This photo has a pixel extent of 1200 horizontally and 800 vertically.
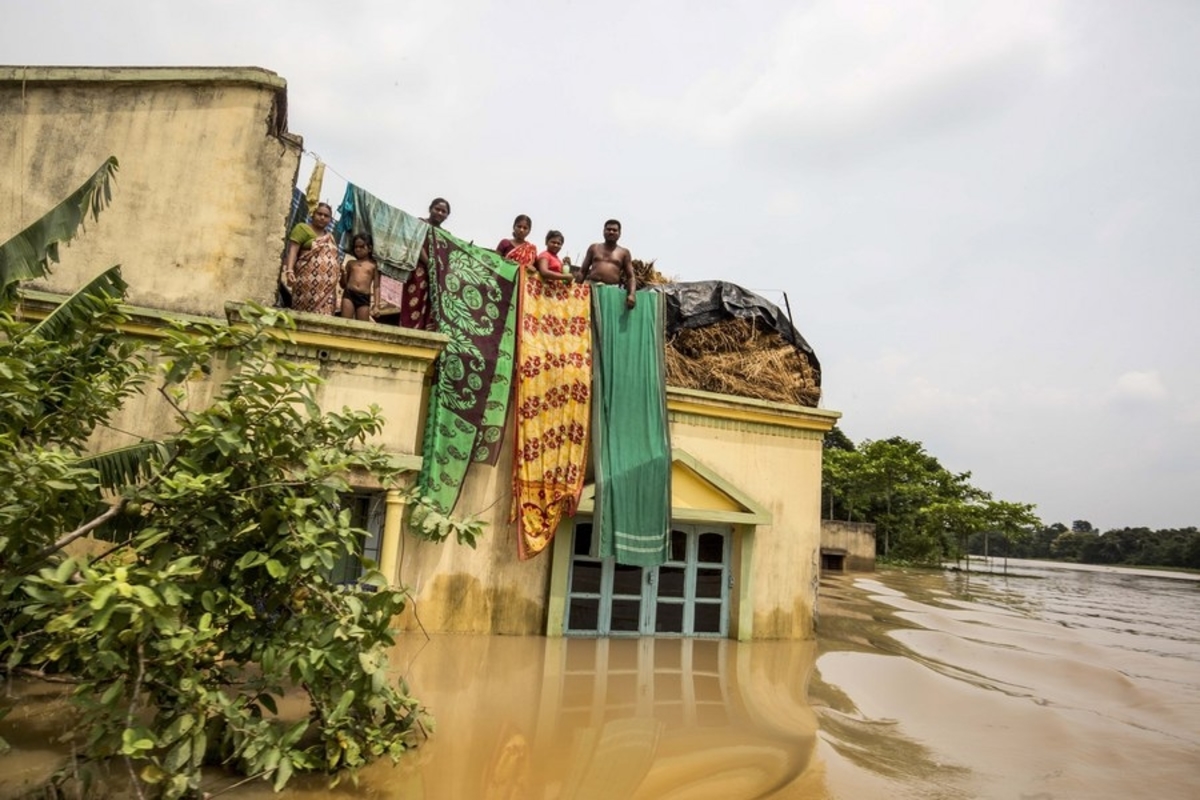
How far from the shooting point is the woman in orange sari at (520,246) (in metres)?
8.48

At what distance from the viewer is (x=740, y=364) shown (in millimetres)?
9547

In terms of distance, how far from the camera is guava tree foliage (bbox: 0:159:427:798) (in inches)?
122

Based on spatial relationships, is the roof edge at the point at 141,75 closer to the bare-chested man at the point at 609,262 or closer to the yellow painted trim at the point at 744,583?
the bare-chested man at the point at 609,262

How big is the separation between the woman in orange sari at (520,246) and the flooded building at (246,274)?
176 centimetres

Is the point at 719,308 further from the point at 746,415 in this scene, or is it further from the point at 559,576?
the point at 559,576

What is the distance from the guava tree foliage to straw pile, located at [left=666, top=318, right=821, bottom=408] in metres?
5.83

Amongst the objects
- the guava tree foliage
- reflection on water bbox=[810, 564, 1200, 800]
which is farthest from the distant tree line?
the guava tree foliage

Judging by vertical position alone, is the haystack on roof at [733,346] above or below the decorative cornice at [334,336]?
above

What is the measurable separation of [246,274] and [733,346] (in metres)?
5.97

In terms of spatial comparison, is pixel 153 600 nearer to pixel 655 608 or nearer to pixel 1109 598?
pixel 655 608

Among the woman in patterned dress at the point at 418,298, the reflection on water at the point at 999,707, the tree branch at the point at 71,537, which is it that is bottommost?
the reflection on water at the point at 999,707

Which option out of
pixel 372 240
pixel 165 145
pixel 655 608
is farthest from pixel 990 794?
pixel 165 145

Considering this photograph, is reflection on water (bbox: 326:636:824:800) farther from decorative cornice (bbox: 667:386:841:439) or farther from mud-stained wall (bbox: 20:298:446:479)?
decorative cornice (bbox: 667:386:841:439)

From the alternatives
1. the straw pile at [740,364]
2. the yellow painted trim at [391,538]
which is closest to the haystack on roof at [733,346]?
the straw pile at [740,364]
